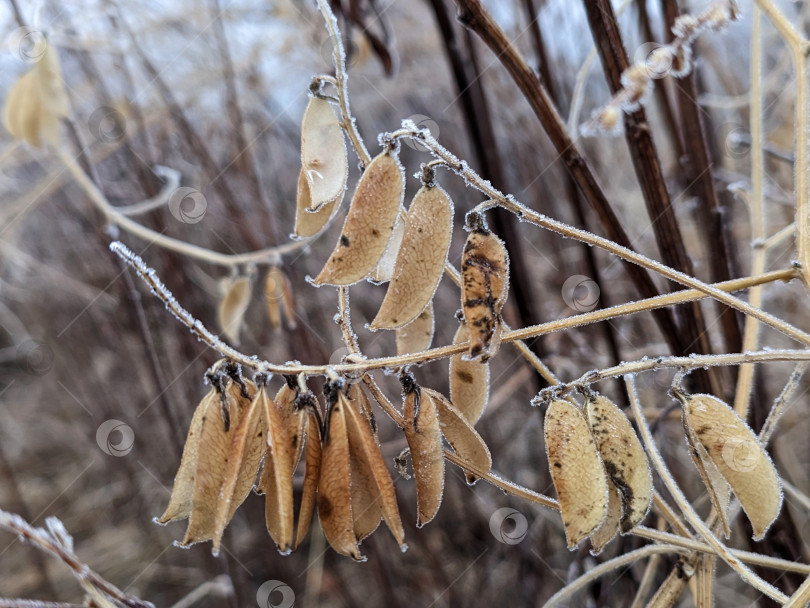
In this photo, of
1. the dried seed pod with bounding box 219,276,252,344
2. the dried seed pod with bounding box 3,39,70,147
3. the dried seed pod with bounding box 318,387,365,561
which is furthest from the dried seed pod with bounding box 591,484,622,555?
the dried seed pod with bounding box 3,39,70,147

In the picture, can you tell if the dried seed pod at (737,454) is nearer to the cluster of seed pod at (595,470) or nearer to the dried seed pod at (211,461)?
the cluster of seed pod at (595,470)

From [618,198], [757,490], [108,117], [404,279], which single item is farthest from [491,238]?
[618,198]

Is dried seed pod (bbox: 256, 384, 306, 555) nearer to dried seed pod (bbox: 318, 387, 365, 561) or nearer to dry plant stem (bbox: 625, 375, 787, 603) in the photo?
dried seed pod (bbox: 318, 387, 365, 561)

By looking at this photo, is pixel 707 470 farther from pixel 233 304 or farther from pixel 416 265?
pixel 233 304

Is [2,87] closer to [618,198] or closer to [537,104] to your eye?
[618,198]

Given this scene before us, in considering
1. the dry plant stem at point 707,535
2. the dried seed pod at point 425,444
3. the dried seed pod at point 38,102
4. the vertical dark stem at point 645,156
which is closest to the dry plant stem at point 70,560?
the dried seed pod at point 425,444
